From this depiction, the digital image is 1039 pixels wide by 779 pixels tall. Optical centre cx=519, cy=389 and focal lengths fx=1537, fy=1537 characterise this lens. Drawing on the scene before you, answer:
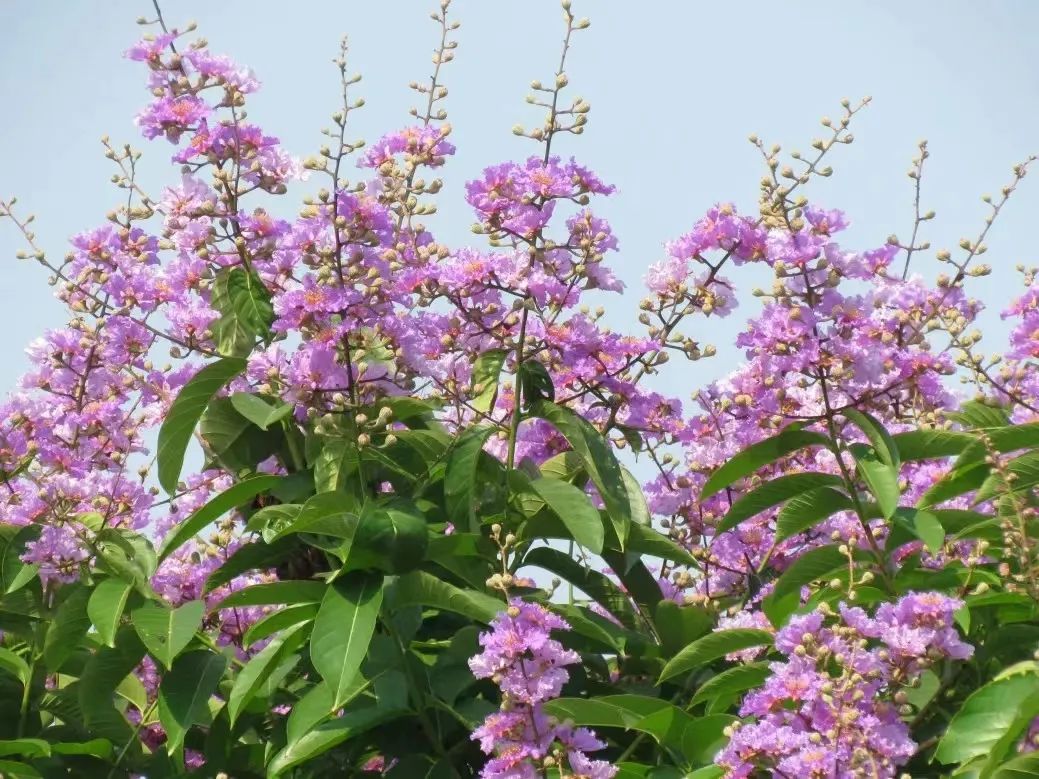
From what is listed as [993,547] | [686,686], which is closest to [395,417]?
[686,686]

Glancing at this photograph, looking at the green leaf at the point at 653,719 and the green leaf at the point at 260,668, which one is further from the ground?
the green leaf at the point at 260,668

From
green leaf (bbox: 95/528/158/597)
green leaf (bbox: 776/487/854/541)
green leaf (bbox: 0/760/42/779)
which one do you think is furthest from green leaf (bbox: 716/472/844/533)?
green leaf (bbox: 0/760/42/779)

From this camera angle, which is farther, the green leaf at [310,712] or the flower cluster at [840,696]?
the green leaf at [310,712]

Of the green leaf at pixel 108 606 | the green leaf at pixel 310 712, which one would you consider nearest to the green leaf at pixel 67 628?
the green leaf at pixel 108 606

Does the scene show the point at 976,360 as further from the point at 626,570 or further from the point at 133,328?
the point at 133,328

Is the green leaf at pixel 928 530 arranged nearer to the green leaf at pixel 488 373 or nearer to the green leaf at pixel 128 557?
the green leaf at pixel 488 373

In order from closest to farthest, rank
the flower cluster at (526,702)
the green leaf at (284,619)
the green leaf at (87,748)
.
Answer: the flower cluster at (526,702) → the green leaf at (284,619) → the green leaf at (87,748)

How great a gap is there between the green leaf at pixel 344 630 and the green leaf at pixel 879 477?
0.81 metres

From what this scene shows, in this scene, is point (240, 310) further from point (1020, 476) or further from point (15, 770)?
point (1020, 476)

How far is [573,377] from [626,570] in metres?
0.42

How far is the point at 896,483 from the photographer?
2502 millimetres

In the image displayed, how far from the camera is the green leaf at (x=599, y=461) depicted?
8.86 ft

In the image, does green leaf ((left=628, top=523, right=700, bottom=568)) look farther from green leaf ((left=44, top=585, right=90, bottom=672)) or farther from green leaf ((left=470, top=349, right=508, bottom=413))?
green leaf ((left=44, top=585, right=90, bottom=672))

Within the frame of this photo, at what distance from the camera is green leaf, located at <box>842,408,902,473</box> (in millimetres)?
2553
